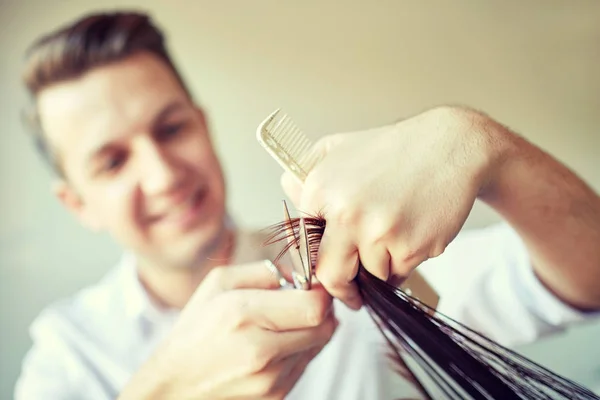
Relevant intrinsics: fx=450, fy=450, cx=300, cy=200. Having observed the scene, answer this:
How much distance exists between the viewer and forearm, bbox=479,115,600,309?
509 millimetres

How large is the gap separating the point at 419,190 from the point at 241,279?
0.22 metres

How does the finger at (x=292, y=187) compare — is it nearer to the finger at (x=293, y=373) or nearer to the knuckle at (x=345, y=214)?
the knuckle at (x=345, y=214)

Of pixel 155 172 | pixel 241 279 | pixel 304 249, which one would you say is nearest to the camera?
pixel 304 249

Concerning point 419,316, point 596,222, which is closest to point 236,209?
point 419,316

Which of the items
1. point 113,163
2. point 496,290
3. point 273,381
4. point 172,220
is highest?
point 113,163

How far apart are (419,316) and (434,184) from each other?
0.14 meters

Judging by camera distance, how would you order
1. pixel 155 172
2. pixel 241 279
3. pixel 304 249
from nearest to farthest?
pixel 304 249 < pixel 241 279 < pixel 155 172

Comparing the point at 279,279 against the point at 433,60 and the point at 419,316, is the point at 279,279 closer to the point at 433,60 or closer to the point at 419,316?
the point at 419,316

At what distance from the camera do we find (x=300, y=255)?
0.43m

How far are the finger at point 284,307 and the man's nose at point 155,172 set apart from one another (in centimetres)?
22

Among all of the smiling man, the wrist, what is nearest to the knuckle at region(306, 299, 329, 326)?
the smiling man

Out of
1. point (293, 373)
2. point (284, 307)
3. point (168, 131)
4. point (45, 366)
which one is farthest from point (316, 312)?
point (45, 366)

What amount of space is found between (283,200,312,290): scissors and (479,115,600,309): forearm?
23 cm

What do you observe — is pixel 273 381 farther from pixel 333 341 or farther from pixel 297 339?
pixel 333 341
